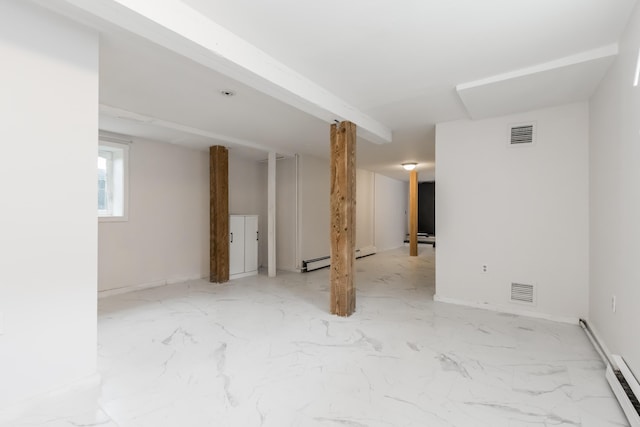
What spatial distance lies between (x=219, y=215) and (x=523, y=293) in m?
4.31

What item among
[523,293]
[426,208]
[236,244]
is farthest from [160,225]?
[426,208]

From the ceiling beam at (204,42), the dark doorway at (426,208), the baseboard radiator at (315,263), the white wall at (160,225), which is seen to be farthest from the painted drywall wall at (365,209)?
the ceiling beam at (204,42)

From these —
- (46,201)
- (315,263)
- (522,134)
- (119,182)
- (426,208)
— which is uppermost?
(522,134)

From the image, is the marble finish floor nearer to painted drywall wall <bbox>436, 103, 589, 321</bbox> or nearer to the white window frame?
painted drywall wall <bbox>436, 103, 589, 321</bbox>

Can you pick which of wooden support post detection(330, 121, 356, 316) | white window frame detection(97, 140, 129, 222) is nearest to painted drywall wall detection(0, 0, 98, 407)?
wooden support post detection(330, 121, 356, 316)

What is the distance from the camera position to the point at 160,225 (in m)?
4.77

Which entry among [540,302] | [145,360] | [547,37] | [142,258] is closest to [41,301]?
[145,360]

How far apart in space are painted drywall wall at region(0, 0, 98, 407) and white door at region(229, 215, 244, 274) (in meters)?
3.21

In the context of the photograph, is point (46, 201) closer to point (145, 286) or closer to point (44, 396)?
point (44, 396)

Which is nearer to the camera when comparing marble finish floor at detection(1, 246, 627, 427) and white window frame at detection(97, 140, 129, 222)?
marble finish floor at detection(1, 246, 627, 427)

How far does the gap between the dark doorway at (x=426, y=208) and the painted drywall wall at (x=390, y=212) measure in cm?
62

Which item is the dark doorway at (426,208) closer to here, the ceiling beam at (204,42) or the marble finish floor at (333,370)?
the marble finish floor at (333,370)

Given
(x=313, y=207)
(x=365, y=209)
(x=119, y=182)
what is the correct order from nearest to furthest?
(x=119, y=182) < (x=313, y=207) < (x=365, y=209)

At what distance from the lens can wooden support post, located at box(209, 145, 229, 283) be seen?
4.89m
